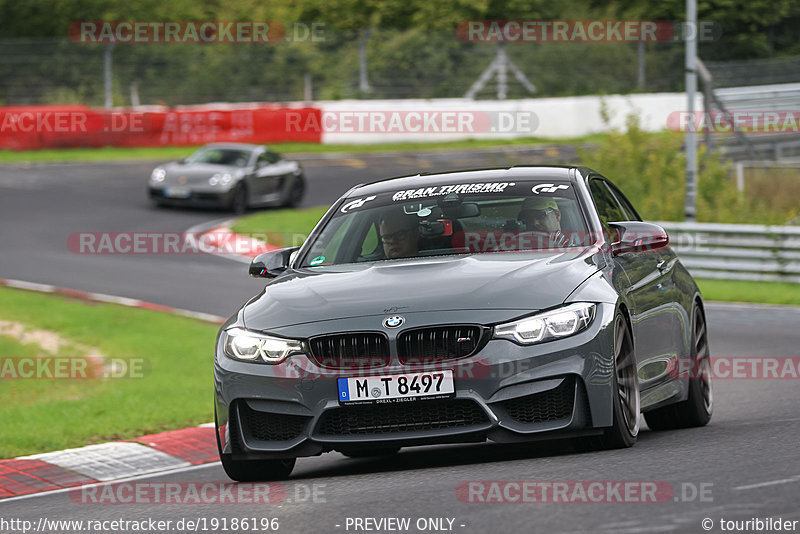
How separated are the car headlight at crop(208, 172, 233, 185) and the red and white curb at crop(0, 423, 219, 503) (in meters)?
19.7

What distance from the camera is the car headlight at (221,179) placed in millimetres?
29891

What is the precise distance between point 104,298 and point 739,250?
8833mm

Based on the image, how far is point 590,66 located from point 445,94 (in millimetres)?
4678

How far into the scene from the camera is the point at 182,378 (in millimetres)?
13750

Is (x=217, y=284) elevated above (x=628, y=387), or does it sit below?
below

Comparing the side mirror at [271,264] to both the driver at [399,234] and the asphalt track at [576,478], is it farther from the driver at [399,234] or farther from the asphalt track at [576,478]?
the asphalt track at [576,478]

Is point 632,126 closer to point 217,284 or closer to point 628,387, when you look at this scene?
point 217,284

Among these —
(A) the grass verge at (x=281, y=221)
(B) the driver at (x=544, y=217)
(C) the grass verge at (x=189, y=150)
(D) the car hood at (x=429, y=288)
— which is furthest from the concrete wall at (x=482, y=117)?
(D) the car hood at (x=429, y=288)

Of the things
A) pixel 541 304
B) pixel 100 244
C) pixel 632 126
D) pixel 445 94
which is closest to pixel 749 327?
pixel 541 304

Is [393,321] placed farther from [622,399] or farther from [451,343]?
[622,399]

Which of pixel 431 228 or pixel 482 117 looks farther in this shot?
pixel 482 117

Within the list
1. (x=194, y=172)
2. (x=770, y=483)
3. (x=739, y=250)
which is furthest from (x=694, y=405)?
(x=194, y=172)

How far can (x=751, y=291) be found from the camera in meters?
19.5

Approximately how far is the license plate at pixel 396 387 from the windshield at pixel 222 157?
24.3m
